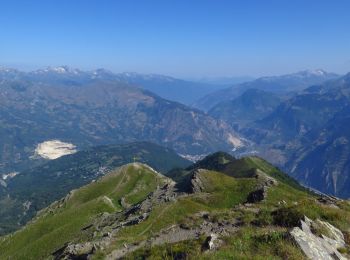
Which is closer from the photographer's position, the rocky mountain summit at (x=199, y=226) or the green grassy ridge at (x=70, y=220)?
the rocky mountain summit at (x=199, y=226)

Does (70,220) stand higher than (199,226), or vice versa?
(199,226)

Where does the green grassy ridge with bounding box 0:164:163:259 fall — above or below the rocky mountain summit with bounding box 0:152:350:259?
below

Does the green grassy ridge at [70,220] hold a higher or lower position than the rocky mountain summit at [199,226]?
lower

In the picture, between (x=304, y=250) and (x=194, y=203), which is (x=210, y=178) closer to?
(x=194, y=203)

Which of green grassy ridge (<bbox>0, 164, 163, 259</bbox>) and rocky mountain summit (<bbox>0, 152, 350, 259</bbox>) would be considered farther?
green grassy ridge (<bbox>0, 164, 163, 259</bbox>)

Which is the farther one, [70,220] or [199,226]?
[70,220]
